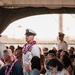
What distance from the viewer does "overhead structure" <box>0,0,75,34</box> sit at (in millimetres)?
9805

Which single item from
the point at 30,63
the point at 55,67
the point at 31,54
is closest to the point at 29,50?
the point at 31,54

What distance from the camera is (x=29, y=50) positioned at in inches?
192

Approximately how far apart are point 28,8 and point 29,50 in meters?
5.50

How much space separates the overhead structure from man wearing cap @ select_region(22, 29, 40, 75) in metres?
4.92

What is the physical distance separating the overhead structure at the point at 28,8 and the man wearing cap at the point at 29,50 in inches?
194

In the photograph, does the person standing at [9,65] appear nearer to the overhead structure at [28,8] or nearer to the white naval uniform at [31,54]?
the white naval uniform at [31,54]

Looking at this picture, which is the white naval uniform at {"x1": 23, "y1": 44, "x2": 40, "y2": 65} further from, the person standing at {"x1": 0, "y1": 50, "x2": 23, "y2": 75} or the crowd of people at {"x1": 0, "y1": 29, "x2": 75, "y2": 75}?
the person standing at {"x1": 0, "y1": 50, "x2": 23, "y2": 75}

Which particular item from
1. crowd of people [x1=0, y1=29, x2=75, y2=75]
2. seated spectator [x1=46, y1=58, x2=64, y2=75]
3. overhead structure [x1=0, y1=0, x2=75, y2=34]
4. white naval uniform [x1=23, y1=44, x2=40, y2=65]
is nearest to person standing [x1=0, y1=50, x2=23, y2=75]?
crowd of people [x1=0, y1=29, x2=75, y2=75]

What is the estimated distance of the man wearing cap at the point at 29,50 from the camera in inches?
191

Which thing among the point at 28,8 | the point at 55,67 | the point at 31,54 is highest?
the point at 28,8

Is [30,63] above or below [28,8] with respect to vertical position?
below

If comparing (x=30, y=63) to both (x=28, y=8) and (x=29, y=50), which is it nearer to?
(x=29, y=50)

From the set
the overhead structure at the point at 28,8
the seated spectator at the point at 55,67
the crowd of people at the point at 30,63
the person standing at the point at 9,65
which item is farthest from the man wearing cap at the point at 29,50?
the overhead structure at the point at 28,8

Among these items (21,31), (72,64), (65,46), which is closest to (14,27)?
(21,31)
